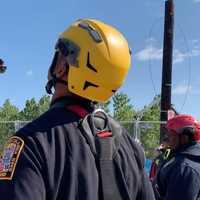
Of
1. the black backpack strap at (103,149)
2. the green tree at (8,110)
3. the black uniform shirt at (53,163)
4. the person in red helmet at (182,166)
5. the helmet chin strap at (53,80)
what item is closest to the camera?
the black uniform shirt at (53,163)

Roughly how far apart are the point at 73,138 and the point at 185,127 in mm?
3246

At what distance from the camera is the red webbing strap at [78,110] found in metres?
2.34

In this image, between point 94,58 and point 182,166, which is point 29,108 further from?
point 94,58

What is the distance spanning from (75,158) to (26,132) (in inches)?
9.3

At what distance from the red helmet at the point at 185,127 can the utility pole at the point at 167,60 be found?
32.8 feet

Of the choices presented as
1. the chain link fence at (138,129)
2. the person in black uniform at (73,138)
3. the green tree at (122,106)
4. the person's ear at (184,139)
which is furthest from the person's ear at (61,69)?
the green tree at (122,106)

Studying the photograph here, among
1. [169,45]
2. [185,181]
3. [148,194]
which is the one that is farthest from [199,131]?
[169,45]

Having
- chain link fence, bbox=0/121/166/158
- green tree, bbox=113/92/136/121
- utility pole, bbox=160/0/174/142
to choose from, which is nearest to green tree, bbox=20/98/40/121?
green tree, bbox=113/92/136/121

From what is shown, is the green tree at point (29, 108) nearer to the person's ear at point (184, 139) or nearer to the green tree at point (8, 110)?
the green tree at point (8, 110)

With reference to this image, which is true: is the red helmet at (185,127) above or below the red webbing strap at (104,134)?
above

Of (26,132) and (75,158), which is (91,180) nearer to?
(75,158)

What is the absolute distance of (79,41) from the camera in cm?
239

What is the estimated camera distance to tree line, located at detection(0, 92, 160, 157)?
1359cm

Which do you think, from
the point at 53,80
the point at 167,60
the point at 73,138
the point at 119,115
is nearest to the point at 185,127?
the point at 53,80
